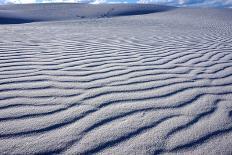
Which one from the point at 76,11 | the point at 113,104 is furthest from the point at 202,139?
the point at 76,11

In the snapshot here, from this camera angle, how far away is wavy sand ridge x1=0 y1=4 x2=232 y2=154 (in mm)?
2145

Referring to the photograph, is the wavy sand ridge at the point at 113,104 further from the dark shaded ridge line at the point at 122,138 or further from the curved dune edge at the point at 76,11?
the curved dune edge at the point at 76,11

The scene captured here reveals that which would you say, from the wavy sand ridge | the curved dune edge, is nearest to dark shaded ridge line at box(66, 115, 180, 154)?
the wavy sand ridge

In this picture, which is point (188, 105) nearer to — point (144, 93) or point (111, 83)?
point (144, 93)

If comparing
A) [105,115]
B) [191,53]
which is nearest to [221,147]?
[105,115]

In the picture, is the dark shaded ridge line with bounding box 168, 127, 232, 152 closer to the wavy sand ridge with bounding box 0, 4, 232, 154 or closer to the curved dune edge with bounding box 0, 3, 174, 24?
the wavy sand ridge with bounding box 0, 4, 232, 154

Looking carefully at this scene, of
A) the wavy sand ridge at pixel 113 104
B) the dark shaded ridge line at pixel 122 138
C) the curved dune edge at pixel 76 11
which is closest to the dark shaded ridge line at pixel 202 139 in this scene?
the wavy sand ridge at pixel 113 104

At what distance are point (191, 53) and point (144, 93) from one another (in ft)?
8.24

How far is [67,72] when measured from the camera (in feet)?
11.9

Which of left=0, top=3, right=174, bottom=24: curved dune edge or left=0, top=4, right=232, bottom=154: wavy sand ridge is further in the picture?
left=0, top=3, right=174, bottom=24: curved dune edge

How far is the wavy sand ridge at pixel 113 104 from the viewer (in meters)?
2.14

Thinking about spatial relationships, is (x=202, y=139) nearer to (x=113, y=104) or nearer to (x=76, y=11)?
(x=113, y=104)

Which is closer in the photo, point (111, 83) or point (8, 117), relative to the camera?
point (8, 117)

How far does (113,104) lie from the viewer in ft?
9.02
